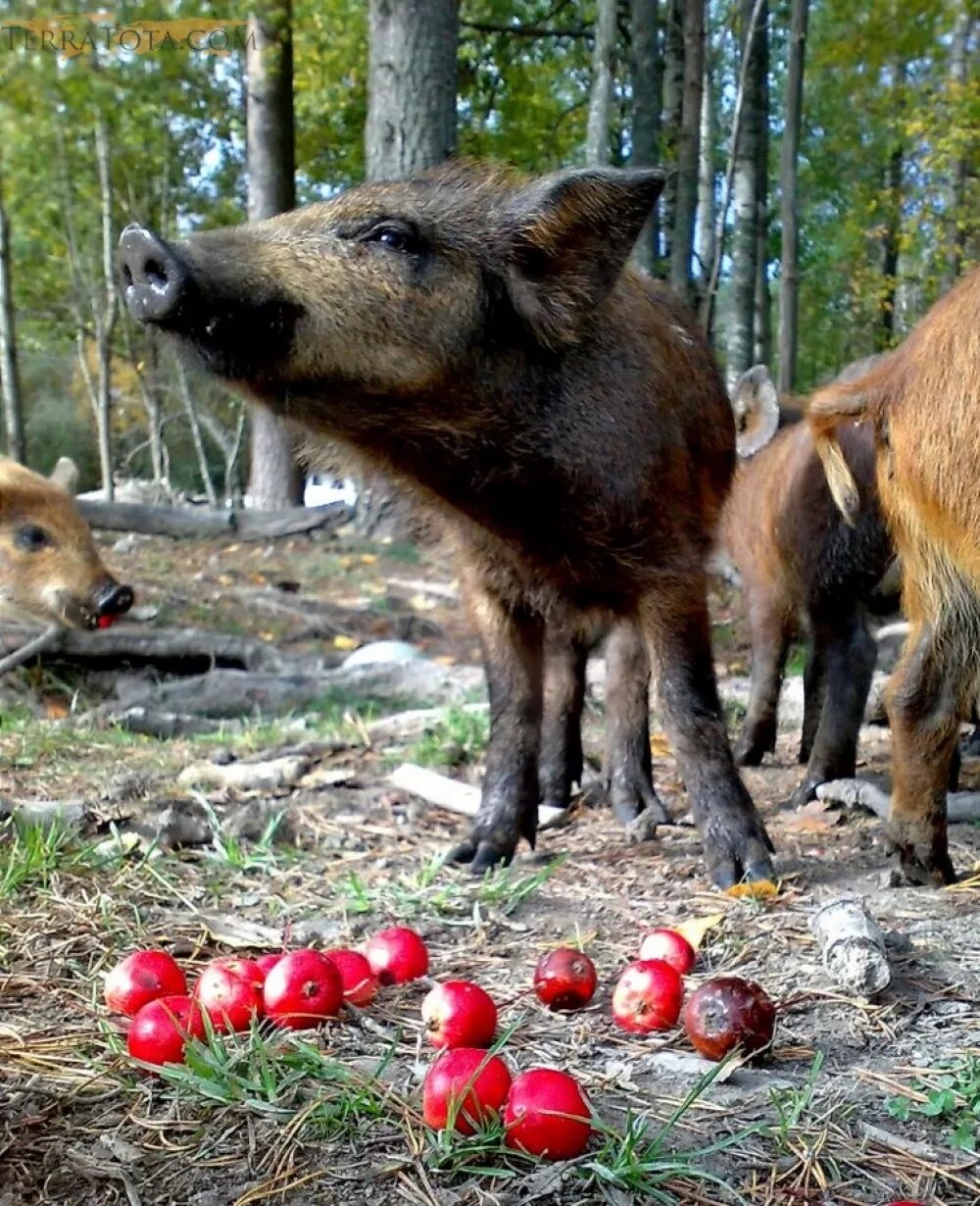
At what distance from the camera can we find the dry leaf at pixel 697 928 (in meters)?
2.49

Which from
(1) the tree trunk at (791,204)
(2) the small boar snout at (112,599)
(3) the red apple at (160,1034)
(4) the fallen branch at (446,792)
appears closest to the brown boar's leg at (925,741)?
(4) the fallen branch at (446,792)

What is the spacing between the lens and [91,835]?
3184 millimetres

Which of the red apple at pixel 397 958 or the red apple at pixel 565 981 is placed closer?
the red apple at pixel 565 981

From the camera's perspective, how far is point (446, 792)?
152 inches

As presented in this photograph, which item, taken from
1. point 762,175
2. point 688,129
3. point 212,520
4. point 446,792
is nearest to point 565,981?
point 446,792

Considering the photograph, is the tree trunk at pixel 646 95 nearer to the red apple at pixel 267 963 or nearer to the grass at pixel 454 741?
the grass at pixel 454 741

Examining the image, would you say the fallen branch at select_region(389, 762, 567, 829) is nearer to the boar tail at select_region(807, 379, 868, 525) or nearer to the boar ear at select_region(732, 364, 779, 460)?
the boar tail at select_region(807, 379, 868, 525)

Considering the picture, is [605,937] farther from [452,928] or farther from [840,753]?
[840,753]

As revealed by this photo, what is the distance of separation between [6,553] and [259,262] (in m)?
4.32

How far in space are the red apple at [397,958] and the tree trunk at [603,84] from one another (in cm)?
599

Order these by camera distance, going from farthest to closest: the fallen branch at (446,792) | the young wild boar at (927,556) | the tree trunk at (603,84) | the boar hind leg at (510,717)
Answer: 1. the tree trunk at (603,84)
2. the fallen branch at (446,792)
3. the boar hind leg at (510,717)
4. the young wild boar at (927,556)

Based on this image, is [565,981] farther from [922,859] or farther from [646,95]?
[646,95]

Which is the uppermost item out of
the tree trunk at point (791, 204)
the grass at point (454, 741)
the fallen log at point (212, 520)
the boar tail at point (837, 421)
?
the tree trunk at point (791, 204)

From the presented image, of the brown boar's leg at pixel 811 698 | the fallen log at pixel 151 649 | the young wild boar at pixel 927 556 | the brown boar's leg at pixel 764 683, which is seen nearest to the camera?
the young wild boar at pixel 927 556
